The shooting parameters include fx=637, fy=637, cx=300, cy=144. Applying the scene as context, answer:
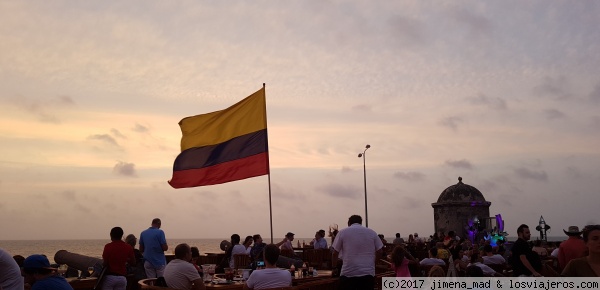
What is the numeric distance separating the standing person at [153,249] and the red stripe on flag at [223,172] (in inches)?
62.1

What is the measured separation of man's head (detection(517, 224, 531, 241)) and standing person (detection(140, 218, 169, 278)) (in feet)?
21.9

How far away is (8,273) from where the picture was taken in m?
6.95

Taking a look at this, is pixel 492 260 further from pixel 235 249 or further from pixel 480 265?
pixel 235 249

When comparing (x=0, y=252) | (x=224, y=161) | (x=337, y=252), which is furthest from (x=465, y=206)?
(x=0, y=252)

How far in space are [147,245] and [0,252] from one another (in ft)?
19.8

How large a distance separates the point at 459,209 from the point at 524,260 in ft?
116

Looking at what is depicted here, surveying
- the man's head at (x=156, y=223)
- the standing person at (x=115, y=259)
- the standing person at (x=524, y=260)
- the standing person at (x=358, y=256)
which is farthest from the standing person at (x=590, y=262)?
the man's head at (x=156, y=223)

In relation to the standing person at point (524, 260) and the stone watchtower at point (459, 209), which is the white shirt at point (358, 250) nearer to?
Answer: the standing person at point (524, 260)

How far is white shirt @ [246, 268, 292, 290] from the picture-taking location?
7.64 m

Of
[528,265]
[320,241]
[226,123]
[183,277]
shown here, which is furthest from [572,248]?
[320,241]

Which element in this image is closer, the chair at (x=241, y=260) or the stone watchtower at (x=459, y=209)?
the chair at (x=241, y=260)

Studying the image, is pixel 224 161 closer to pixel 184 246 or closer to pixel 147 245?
pixel 147 245

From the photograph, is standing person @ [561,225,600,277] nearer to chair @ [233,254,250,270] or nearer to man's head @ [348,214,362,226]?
man's head @ [348,214,362,226]

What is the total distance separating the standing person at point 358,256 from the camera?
369 inches
